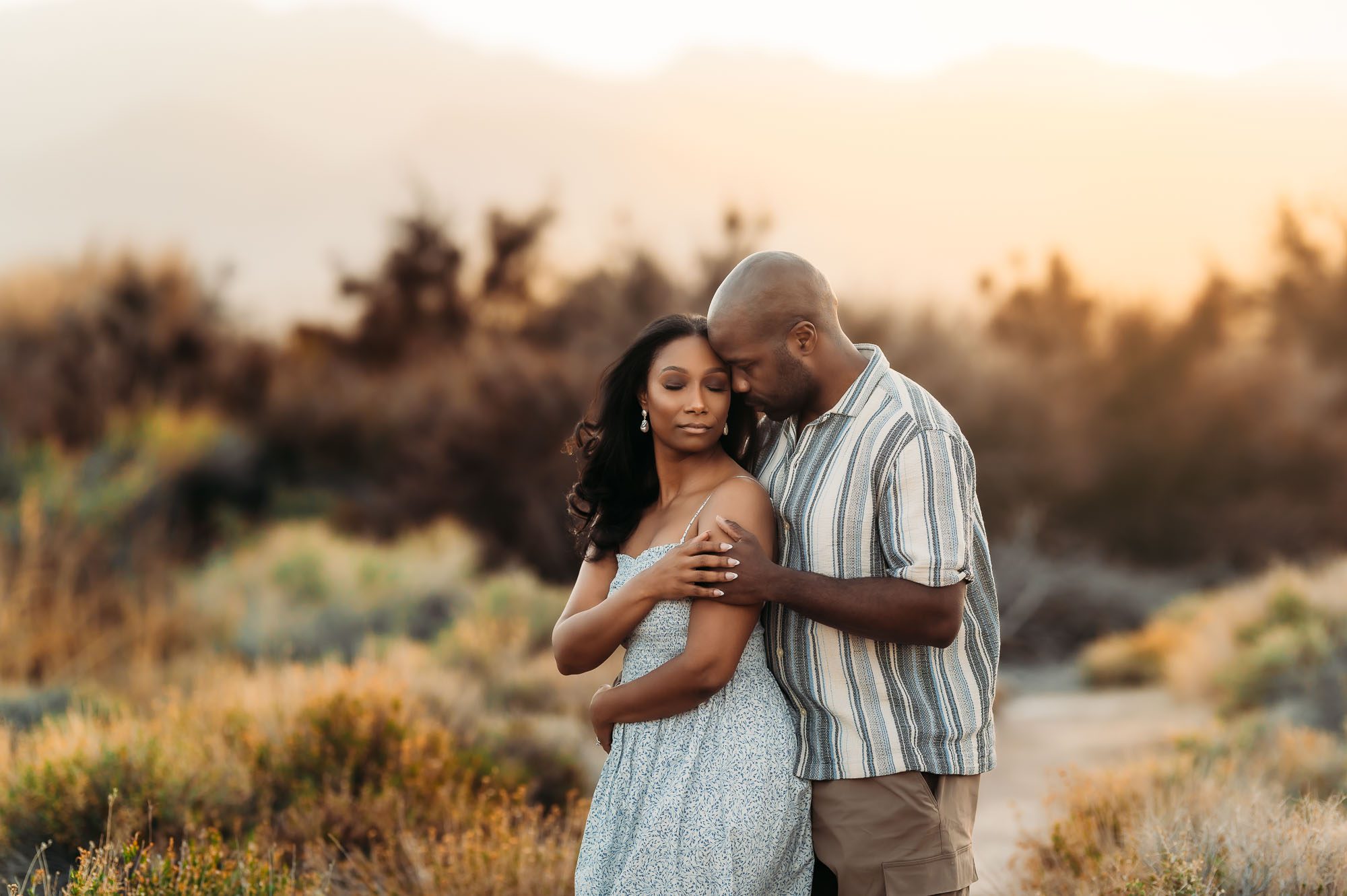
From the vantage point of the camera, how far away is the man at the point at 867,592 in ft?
9.32

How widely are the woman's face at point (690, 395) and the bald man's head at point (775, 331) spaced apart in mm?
55

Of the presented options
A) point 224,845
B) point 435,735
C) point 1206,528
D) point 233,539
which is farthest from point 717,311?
point 1206,528

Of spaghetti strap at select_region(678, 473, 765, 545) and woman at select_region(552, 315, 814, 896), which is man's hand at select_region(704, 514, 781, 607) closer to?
Answer: woman at select_region(552, 315, 814, 896)

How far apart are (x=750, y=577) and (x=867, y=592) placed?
0.92 feet

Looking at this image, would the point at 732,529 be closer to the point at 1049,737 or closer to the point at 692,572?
the point at 692,572

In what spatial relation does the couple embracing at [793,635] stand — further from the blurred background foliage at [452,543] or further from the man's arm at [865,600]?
the blurred background foliage at [452,543]

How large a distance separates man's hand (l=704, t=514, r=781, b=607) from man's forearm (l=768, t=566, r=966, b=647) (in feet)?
0.08

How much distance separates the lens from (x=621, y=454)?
3.41 m

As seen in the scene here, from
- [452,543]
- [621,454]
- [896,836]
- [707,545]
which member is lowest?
[452,543]

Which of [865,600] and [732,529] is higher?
[732,529]

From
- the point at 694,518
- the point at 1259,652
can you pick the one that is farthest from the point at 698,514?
the point at 1259,652

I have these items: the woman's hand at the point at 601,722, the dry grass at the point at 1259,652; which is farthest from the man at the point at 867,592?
the dry grass at the point at 1259,652

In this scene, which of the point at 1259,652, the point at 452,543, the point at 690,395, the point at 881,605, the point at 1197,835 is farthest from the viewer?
the point at 452,543

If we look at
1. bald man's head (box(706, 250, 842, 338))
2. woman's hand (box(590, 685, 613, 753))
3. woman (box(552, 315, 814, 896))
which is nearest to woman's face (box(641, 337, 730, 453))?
woman (box(552, 315, 814, 896))
